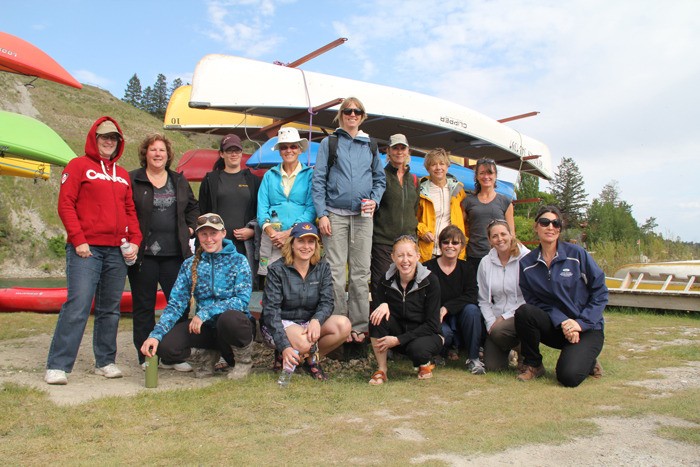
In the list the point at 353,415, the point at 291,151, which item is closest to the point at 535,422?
the point at 353,415

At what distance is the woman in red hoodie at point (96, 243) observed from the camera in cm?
391

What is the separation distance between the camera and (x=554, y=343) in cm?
432

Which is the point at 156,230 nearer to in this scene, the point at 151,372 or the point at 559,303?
the point at 151,372

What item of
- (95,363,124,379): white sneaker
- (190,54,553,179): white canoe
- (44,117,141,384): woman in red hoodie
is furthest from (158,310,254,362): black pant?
(190,54,553,179): white canoe

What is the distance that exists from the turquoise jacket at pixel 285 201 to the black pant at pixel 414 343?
3.62ft

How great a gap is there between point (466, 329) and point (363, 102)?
444 cm

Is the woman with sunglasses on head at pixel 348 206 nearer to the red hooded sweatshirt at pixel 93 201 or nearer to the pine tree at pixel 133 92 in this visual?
the red hooded sweatshirt at pixel 93 201

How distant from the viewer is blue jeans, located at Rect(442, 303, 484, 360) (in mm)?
4523

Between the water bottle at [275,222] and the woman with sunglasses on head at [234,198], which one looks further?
the woman with sunglasses on head at [234,198]

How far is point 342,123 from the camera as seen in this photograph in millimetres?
4637

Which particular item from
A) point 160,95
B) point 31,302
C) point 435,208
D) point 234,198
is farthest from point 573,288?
point 160,95

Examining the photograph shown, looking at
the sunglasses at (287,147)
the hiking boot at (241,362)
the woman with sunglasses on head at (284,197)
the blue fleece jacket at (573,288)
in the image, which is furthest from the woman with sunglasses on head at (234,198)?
the blue fleece jacket at (573,288)

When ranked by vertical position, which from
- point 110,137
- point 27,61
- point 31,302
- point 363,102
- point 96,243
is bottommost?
point 31,302

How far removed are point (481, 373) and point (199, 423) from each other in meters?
2.29
